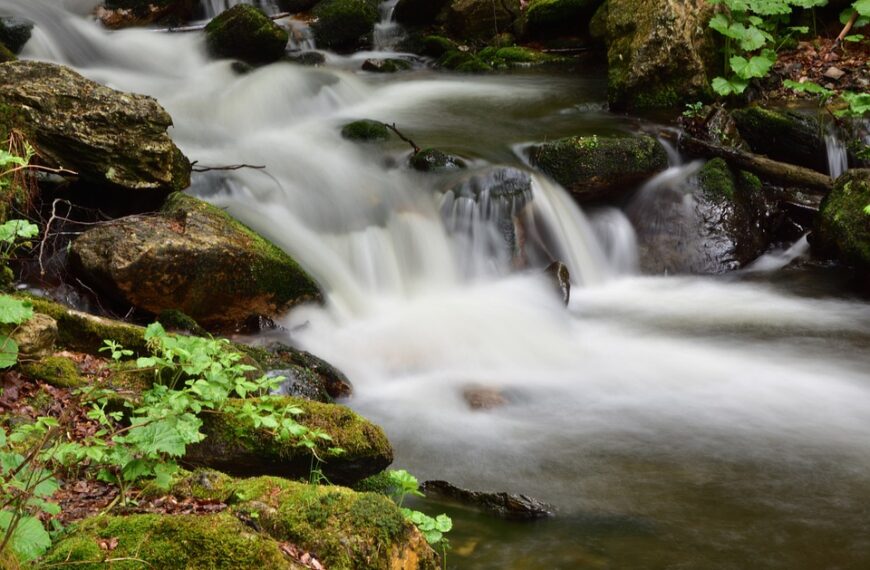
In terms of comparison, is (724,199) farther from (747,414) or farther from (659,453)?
(659,453)

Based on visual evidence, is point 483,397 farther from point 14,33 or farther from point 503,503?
point 14,33

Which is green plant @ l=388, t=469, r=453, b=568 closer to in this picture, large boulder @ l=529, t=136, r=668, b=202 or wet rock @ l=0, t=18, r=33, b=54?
large boulder @ l=529, t=136, r=668, b=202

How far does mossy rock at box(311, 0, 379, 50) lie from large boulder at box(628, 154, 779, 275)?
7079 mm

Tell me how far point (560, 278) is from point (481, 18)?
839 centimetres

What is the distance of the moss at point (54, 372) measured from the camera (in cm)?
376

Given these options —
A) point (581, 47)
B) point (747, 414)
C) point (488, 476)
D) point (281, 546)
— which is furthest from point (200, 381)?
point (581, 47)

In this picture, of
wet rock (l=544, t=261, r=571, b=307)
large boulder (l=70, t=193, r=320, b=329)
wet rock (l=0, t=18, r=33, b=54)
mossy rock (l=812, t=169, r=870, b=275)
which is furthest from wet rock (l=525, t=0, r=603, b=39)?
large boulder (l=70, t=193, r=320, b=329)

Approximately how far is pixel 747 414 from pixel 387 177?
4.61m

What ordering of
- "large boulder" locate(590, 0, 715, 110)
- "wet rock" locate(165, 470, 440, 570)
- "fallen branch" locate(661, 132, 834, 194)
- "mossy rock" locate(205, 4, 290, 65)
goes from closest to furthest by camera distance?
"wet rock" locate(165, 470, 440, 570)
"fallen branch" locate(661, 132, 834, 194)
"large boulder" locate(590, 0, 715, 110)
"mossy rock" locate(205, 4, 290, 65)

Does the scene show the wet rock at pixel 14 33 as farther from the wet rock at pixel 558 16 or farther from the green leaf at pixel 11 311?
the green leaf at pixel 11 311

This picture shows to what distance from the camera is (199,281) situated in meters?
5.99

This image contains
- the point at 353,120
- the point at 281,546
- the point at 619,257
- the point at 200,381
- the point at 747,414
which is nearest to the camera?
the point at 281,546

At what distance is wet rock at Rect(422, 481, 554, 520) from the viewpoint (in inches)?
166

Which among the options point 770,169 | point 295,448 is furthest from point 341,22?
point 295,448
